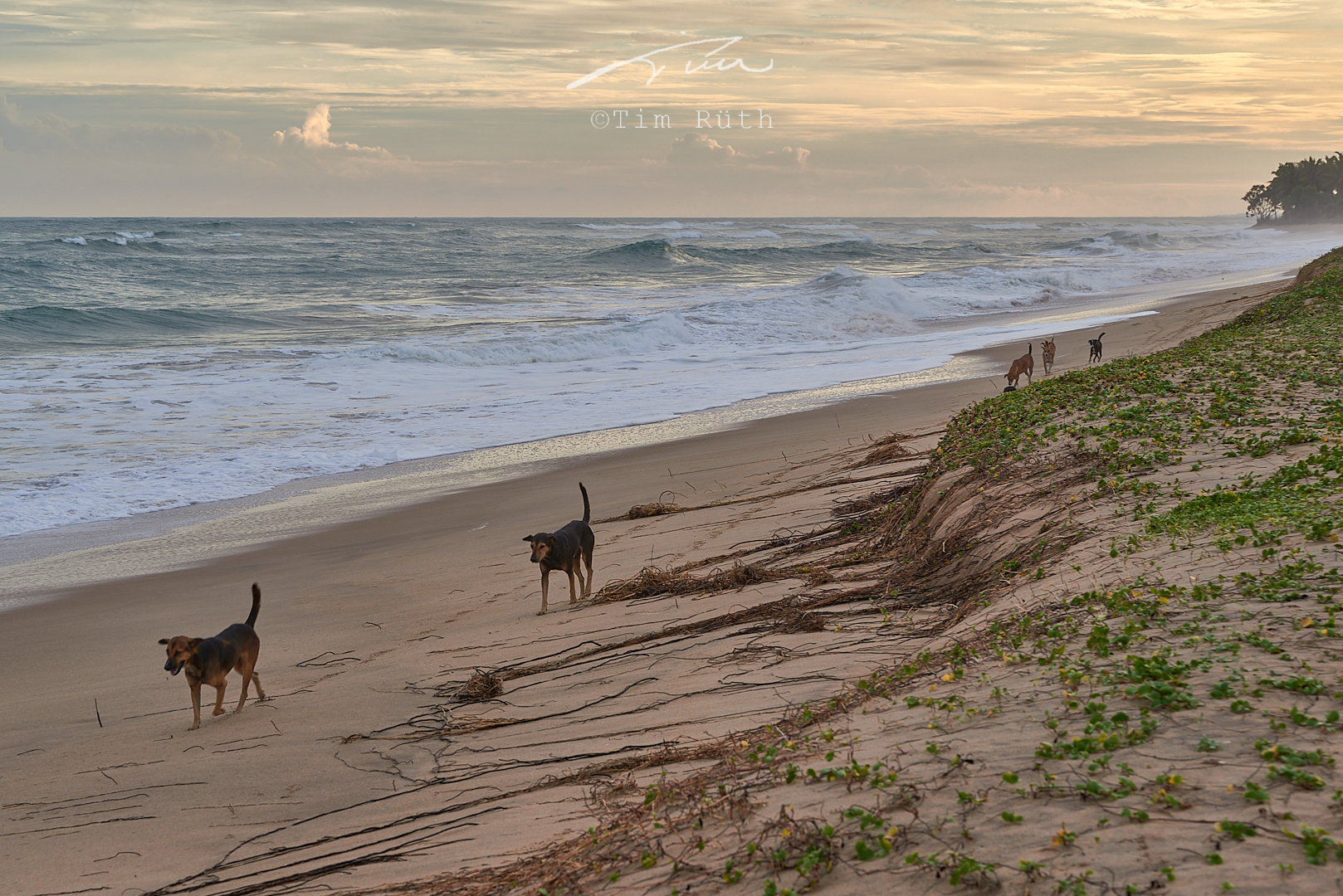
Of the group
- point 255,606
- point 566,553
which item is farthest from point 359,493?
point 255,606

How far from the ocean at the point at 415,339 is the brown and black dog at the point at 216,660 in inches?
255

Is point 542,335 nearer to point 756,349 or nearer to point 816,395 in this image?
point 756,349

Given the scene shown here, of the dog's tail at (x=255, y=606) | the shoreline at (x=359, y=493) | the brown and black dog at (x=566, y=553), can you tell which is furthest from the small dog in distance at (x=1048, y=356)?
the dog's tail at (x=255, y=606)

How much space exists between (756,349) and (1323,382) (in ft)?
59.1

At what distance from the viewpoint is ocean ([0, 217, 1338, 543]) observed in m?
13.8

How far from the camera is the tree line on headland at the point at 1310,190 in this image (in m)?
104

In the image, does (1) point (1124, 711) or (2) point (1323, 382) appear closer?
(1) point (1124, 711)

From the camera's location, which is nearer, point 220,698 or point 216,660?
point 216,660

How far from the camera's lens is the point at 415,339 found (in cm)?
2588

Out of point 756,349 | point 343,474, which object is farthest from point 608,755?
point 756,349

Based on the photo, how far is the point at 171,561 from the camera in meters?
9.28

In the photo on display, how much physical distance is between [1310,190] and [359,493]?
407ft

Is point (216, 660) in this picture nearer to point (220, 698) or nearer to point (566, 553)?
point (220, 698)

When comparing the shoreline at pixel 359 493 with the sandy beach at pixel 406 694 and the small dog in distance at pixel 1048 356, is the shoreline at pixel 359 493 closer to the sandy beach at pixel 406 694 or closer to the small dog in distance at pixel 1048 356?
the sandy beach at pixel 406 694
